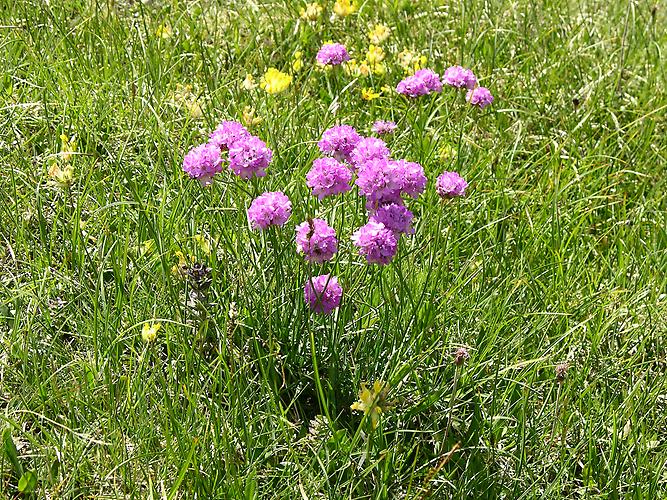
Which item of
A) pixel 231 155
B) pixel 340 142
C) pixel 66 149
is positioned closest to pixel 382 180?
pixel 340 142

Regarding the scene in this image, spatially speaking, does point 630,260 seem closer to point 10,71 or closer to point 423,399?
point 423,399

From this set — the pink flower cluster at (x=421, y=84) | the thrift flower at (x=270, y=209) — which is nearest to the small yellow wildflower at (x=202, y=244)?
the thrift flower at (x=270, y=209)

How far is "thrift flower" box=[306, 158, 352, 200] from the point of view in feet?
6.04

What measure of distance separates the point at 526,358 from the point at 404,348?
14.5 inches

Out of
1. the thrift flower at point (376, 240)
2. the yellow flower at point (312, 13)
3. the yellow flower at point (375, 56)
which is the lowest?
the yellow flower at point (375, 56)

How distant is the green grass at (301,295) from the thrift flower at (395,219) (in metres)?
0.17

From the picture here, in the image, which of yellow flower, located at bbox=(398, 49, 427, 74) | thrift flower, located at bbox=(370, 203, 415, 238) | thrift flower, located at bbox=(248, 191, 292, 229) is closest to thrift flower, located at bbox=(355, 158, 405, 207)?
thrift flower, located at bbox=(370, 203, 415, 238)

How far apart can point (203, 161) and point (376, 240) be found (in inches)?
16.5

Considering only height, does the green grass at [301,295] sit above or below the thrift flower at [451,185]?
below

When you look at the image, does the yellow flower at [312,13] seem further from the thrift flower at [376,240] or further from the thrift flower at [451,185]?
the thrift flower at [376,240]

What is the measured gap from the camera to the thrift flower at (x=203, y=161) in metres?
1.88

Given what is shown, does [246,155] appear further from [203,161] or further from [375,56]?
[375,56]

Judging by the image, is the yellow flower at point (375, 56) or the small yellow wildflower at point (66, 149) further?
the yellow flower at point (375, 56)

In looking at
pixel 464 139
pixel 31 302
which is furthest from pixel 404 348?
pixel 464 139
